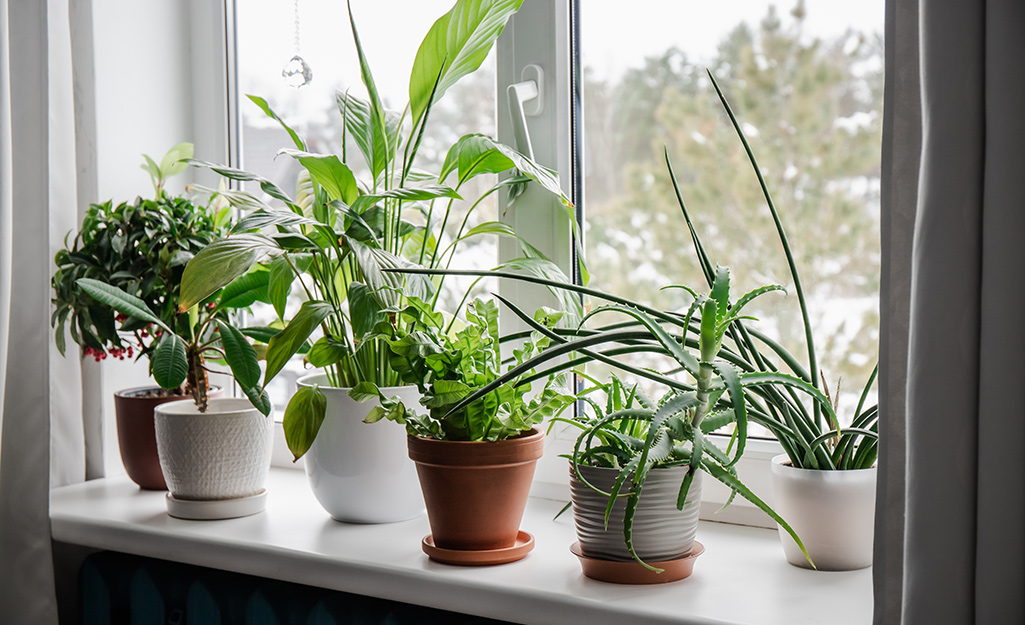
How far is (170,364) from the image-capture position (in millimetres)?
1118

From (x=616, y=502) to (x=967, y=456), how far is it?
33 centimetres

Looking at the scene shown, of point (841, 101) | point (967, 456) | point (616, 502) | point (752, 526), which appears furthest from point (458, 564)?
point (841, 101)

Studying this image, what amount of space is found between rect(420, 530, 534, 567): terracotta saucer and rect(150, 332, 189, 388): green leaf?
432 mm

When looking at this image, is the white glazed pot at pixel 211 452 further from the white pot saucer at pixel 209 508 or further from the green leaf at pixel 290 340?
the green leaf at pixel 290 340

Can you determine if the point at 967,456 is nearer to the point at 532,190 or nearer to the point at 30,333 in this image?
the point at 532,190

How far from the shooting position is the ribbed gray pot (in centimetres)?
83

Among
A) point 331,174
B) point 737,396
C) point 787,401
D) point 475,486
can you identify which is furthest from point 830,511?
point 331,174

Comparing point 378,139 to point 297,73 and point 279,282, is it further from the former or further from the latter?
point 297,73

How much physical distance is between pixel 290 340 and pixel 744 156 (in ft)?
2.13

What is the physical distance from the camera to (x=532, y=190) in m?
1.25

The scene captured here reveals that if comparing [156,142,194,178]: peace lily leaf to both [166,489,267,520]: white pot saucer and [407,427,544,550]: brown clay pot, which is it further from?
[407,427,544,550]: brown clay pot

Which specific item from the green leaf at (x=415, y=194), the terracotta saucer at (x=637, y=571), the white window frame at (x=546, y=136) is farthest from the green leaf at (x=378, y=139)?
the terracotta saucer at (x=637, y=571)

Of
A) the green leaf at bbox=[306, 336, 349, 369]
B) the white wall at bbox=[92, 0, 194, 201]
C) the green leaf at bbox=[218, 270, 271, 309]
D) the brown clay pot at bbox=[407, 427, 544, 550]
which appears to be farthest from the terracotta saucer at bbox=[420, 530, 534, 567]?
the white wall at bbox=[92, 0, 194, 201]

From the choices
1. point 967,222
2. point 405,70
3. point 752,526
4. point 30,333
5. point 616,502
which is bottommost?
point 752,526
